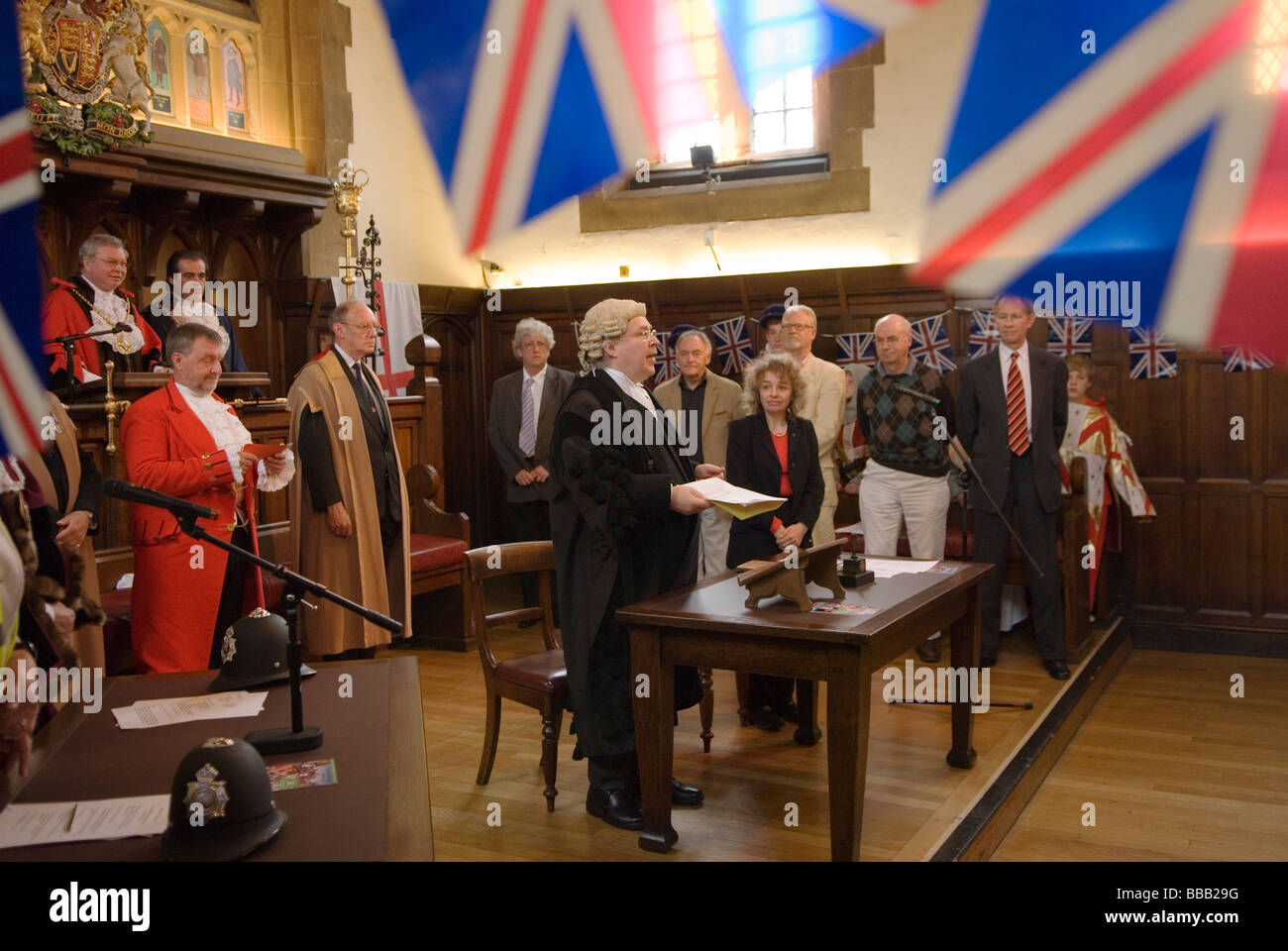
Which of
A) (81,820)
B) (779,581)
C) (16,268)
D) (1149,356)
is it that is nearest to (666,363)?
(1149,356)

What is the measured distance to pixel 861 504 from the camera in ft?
19.0

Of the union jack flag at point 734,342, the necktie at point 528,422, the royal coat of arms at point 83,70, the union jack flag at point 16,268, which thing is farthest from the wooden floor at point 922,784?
the royal coat of arms at point 83,70

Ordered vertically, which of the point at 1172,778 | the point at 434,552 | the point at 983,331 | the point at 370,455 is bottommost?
the point at 1172,778

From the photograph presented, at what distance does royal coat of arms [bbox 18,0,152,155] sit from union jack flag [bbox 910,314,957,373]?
4.61m

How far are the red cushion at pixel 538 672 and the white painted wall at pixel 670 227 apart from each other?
4.69 m

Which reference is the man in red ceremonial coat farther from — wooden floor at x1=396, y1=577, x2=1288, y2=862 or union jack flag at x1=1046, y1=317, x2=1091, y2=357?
union jack flag at x1=1046, y1=317, x2=1091, y2=357

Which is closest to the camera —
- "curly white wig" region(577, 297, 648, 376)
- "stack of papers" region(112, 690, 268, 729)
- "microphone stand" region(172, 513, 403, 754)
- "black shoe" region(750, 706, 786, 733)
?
"microphone stand" region(172, 513, 403, 754)

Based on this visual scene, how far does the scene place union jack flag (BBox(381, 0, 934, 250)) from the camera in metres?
8.44

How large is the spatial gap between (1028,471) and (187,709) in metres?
4.08

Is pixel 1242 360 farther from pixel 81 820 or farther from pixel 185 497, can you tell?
pixel 81 820

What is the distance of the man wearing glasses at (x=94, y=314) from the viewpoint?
16.3 ft

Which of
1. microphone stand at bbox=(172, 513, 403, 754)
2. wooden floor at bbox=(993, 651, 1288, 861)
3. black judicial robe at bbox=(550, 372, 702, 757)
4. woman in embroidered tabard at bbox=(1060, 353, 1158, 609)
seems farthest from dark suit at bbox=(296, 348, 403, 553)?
woman in embroidered tabard at bbox=(1060, 353, 1158, 609)

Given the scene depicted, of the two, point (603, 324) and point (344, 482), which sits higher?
point (603, 324)

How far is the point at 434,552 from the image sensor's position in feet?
20.1
